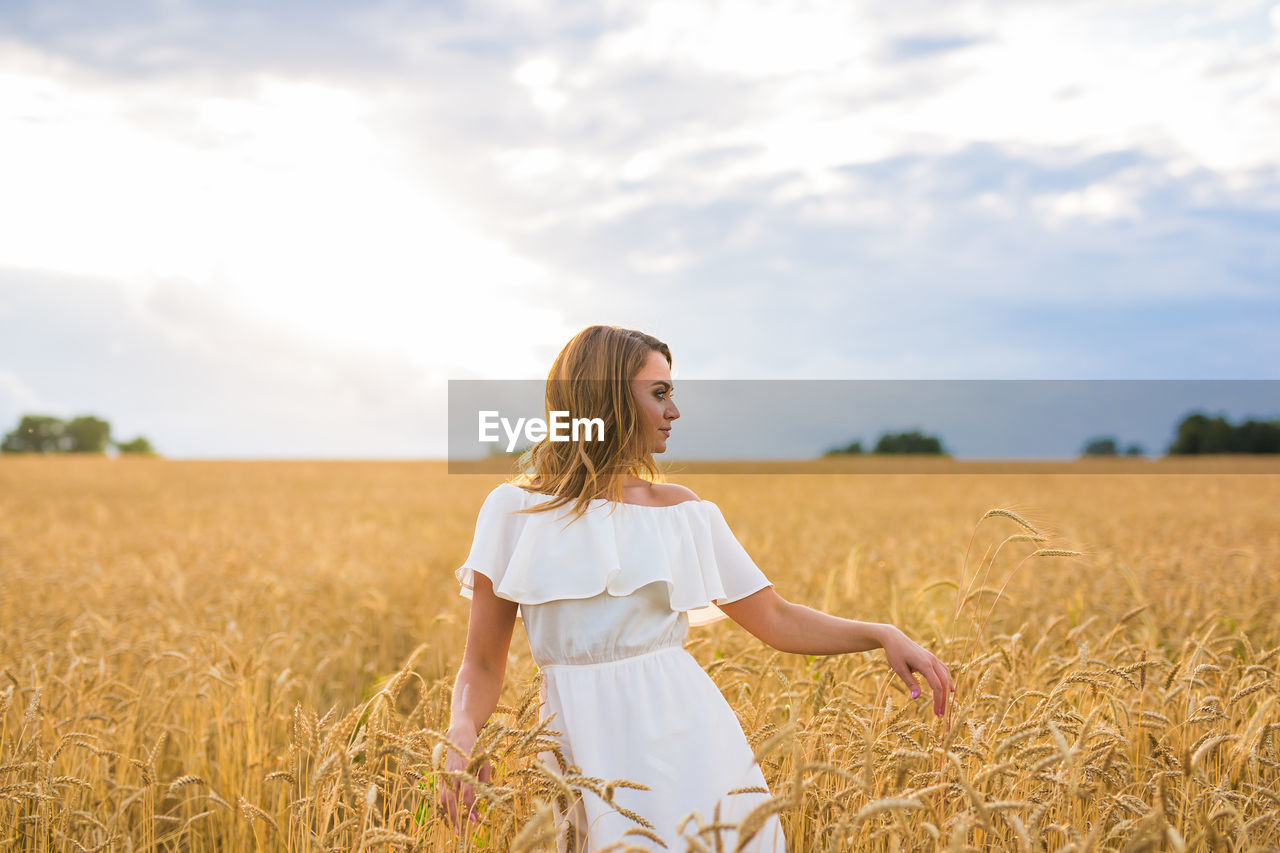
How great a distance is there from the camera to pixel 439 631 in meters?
6.28

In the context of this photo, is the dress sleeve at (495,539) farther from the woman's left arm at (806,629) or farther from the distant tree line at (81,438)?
the distant tree line at (81,438)

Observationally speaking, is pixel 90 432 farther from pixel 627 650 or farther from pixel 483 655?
pixel 627 650

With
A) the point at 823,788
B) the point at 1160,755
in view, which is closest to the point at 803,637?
the point at 823,788

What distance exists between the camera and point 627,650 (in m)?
2.17

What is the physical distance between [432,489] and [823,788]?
2491 centimetres

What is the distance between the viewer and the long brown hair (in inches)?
89.0

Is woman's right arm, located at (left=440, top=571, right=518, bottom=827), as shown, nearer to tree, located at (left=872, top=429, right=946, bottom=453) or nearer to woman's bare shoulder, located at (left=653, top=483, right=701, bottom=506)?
woman's bare shoulder, located at (left=653, top=483, right=701, bottom=506)

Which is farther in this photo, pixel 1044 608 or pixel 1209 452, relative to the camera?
pixel 1209 452

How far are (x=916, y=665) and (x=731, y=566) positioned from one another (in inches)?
21.8

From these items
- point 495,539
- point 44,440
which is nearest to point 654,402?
point 495,539

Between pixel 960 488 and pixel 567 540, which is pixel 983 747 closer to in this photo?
pixel 567 540

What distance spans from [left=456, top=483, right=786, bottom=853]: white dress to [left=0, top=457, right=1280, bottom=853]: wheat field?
0.10 meters

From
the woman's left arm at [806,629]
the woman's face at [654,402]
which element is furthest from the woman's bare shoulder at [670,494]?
the woman's left arm at [806,629]

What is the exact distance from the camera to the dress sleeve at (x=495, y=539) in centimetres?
223
